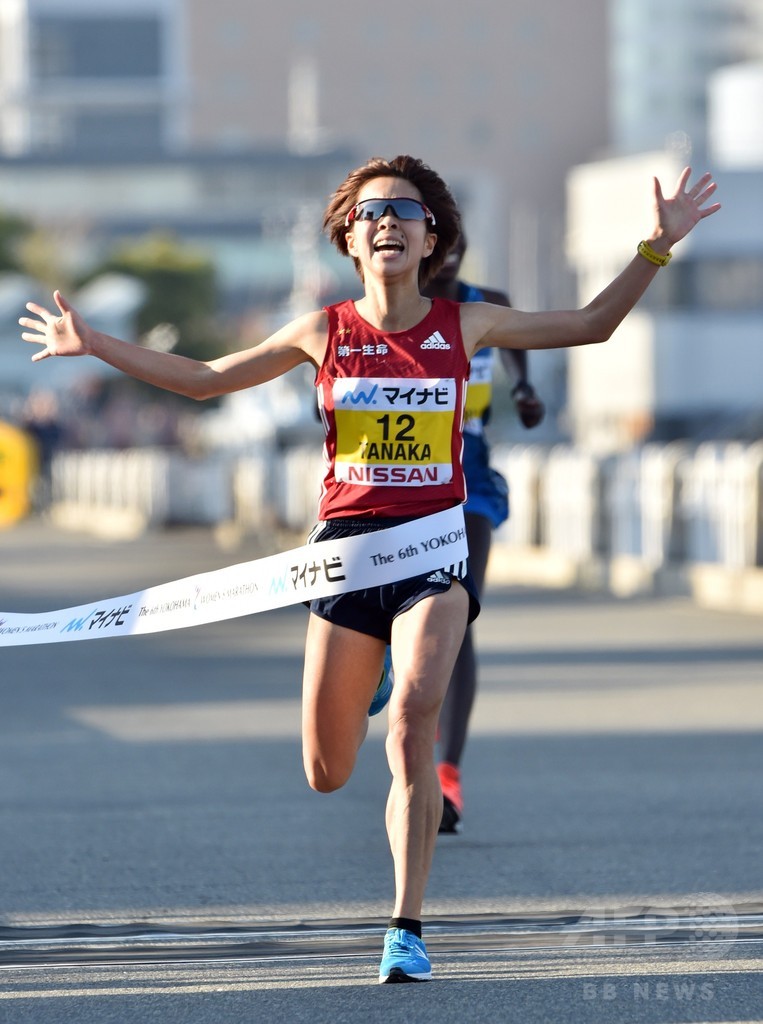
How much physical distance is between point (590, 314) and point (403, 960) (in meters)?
1.74

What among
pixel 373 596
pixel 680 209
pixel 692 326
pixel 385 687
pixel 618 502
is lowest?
pixel 385 687

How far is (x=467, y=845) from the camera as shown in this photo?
7758mm

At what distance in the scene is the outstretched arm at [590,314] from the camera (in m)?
6.00

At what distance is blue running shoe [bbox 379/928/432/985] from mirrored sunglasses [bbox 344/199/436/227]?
72.8 inches

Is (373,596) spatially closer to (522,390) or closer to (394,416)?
(394,416)

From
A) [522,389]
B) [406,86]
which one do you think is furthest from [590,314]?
[406,86]

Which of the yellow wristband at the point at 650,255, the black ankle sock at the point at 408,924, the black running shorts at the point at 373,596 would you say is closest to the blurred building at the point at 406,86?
the yellow wristband at the point at 650,255

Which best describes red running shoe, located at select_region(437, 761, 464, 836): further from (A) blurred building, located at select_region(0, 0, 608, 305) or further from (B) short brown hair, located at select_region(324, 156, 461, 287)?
(A) blurred building, located at select_region(0, 0, 608, 305)

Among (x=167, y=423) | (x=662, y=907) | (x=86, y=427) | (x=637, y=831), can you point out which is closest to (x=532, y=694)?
(x=637, y=831)

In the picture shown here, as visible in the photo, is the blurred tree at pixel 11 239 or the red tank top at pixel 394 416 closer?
the red tank top at pixel 394 416

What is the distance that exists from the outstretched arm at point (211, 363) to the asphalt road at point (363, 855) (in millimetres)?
1499

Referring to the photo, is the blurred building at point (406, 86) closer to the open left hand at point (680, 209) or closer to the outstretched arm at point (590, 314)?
the open left hand at point (680, 209)

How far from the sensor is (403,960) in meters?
5.56

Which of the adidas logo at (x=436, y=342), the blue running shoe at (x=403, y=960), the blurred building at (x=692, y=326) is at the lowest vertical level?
the blue running shoe at (x=403, y=960)
